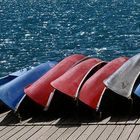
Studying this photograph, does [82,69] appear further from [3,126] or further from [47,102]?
[3,126]

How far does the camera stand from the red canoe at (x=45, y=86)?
11.8 metres

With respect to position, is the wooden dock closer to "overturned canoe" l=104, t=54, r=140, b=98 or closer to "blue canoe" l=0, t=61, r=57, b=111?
"blue canoe" l=0, t=61, r=57, b=111

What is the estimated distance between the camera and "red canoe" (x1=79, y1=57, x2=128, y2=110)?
37.2ft

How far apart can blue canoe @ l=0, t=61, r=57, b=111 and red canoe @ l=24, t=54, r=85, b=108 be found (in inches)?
12.1

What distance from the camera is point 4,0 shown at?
154m

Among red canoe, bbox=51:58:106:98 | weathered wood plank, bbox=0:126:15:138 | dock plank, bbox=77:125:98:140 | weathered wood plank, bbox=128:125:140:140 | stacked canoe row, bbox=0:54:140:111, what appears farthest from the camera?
red canoe, bbox=51:58:106:98

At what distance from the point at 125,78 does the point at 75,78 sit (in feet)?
4.60

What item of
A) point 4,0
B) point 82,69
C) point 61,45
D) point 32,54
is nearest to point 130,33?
point 61,45

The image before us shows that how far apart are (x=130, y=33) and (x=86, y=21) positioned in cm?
2113

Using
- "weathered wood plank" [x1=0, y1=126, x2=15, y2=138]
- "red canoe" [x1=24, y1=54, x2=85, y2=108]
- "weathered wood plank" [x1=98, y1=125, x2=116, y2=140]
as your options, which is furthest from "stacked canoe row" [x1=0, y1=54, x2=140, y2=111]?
"weathered wood plank" [x1=98, y1=125, x2=116, y2=140]

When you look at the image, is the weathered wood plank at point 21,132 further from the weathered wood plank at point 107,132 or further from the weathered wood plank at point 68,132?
the weathered wood plank at point 107,132

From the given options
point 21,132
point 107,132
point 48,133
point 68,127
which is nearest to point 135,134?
point 107,132

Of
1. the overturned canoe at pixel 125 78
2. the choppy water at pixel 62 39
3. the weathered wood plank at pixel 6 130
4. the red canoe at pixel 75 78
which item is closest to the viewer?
the weathered wood plank at pixel 6 130

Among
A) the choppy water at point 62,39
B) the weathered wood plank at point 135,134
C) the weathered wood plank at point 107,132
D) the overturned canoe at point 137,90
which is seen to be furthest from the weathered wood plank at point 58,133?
the choppy water at point 62,39
